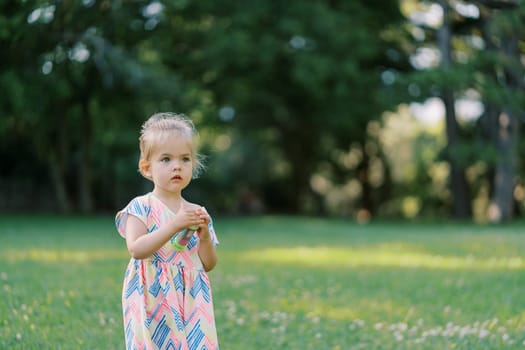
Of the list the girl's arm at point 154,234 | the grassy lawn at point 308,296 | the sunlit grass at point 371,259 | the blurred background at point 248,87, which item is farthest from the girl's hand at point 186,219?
the blurred background at point 248,87

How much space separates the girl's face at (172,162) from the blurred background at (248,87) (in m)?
14.6

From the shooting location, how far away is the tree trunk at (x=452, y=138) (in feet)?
86.4

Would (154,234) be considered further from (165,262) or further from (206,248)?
(206,248)

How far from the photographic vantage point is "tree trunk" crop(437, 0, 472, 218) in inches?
1037

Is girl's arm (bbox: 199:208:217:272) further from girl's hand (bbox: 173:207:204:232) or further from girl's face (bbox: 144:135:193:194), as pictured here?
girl's face (bbox: 144:135:193:194)

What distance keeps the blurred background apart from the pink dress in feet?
48.4

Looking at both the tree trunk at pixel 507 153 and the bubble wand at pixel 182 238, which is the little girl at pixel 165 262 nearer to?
the bubble wand at pixel 182 238

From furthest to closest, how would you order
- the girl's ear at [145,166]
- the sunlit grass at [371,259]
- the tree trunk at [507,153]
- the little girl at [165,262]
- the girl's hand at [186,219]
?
the tree trunk at [507,153] → the sunlit grass at [371,259] → the girl's ear at [145,166] → the little girl at [165,262] → the girl's hand at [186,219]

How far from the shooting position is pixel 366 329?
20.9ft

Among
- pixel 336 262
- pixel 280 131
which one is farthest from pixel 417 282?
pixel 280 131

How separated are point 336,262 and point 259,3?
16.6 m

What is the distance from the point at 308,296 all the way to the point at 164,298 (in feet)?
15.7

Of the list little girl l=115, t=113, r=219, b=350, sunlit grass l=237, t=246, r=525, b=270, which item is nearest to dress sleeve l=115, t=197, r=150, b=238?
little girl l=115, t=113, r=219, b=350

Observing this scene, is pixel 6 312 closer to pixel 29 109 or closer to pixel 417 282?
pixel 417 282
